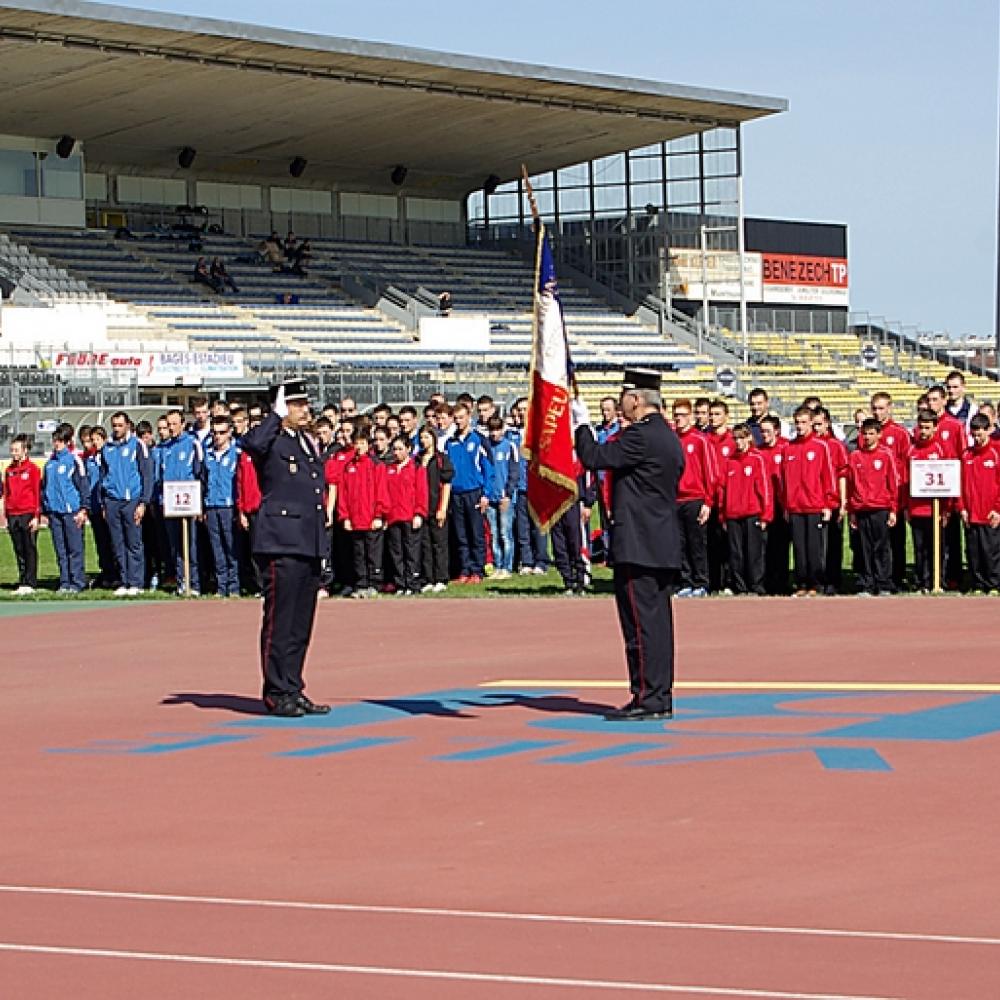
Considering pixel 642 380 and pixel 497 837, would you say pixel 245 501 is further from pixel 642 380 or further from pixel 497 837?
pixel 497 837

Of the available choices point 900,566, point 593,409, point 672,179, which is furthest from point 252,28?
point 900,566

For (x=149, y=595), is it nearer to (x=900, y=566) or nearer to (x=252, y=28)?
(x=900, y=566)

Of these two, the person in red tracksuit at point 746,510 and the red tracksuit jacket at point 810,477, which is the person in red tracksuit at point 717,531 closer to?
the person in red tracksuit at point 746,510

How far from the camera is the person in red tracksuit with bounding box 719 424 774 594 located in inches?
826

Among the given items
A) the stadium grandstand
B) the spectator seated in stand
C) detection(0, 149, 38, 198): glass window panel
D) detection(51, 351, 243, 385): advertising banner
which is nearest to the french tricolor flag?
the stadium grandstand

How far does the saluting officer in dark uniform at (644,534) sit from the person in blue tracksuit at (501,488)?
11340 mm

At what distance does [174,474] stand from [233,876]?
15454mm

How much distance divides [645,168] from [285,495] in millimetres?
47939

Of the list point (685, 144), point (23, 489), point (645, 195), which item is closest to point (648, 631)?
point (23, 489)

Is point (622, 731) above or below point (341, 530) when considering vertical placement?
below

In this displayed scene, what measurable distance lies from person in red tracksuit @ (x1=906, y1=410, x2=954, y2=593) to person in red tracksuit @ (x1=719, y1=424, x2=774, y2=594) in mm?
1448

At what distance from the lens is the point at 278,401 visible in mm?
13398

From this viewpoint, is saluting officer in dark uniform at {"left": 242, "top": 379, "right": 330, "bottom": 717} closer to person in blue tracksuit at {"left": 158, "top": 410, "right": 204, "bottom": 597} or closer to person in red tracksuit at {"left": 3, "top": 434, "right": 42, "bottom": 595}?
person in blue tracksuit at {"left": 158, "top": 410, "right": 204, "bottom": 597}

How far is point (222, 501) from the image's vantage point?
2283cm
